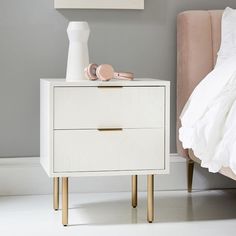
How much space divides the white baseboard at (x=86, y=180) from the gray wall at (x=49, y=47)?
73 millimetres

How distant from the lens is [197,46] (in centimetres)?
307

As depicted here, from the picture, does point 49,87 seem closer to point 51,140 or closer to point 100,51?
point 51,140

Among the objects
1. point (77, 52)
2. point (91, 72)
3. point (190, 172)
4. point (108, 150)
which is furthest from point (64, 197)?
point (190, 172)

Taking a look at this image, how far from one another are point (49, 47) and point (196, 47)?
2.31 feet

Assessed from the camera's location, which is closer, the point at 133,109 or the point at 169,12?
Answer: the point at 133,109

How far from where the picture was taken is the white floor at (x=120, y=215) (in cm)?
249

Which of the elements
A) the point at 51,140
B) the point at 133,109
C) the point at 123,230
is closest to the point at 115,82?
the point at 133,109

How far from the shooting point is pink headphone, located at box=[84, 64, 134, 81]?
2537 millimetres

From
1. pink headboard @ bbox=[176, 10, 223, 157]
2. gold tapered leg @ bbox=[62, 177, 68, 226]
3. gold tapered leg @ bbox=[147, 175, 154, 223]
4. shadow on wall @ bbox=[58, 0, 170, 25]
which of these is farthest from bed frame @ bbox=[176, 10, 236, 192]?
gold tapered leg @ bbox=[62, 177, 68, 226]

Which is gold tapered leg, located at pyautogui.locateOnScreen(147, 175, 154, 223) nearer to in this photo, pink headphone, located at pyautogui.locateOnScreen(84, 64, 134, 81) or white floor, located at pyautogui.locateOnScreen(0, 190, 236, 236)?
white floor, located at pyautogui.locateOnScreen(0, 190, 236, 236)

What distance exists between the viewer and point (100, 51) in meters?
3.19

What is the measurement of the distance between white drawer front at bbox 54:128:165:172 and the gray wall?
2.24ft

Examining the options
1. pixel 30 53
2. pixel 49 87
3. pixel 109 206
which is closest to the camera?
pixel 49 87

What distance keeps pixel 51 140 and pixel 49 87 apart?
0.20m
